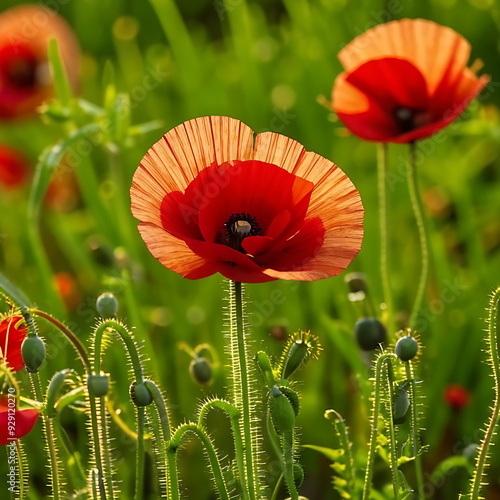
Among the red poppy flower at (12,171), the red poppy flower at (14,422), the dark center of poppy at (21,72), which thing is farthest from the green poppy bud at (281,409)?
the dark center of poppy at (21,72)

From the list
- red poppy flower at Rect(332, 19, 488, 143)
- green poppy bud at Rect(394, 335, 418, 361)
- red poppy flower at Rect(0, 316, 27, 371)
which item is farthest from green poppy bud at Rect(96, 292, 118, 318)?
red poppy flower at Rect(332, 19, 488, 143)

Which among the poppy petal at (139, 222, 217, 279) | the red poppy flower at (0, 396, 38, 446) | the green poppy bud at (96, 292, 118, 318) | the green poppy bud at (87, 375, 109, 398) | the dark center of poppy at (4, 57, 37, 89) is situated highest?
the dark center of poppy at (4, 57, 37, 89)

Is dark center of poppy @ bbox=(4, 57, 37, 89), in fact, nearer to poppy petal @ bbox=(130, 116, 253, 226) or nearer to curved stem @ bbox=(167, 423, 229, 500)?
poppy petal @ bbox=(130, 116, 253, 226)

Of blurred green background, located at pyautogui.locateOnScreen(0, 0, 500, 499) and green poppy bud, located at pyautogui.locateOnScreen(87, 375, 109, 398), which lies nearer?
green poppy bud, located at pyautogui.locateOnScreen(87, 375, 109, 398)

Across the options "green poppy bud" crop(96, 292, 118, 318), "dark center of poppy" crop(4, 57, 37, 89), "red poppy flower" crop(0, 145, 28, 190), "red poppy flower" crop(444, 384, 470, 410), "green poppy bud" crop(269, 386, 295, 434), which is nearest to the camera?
"green poppy bud" crop(269, 386, 295, 434)

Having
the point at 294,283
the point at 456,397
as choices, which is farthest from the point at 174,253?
the point at 294,283

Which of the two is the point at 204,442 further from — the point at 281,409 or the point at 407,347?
the point at 407,347
